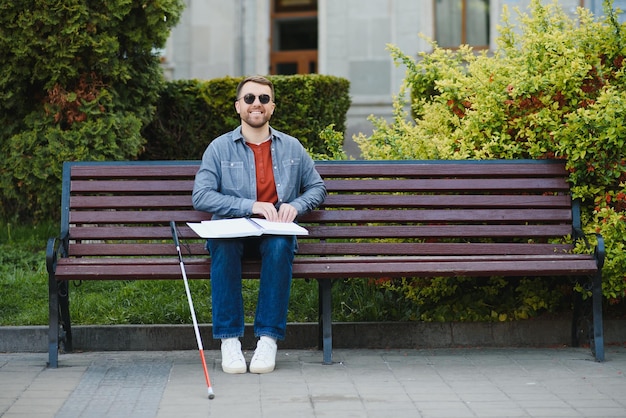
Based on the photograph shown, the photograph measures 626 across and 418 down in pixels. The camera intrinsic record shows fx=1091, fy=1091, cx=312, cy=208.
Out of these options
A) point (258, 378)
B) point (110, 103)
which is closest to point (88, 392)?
point (258, 378)

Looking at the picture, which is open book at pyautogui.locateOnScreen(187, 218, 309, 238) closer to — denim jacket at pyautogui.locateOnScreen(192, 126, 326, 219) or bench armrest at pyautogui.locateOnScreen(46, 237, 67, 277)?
denim jacket at pyautogui.locateOnScreen(192, 126, 326, 219)

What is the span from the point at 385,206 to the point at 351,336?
82 centimetres

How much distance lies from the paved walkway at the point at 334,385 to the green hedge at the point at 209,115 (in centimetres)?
465

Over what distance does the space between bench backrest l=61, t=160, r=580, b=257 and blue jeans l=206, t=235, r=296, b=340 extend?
0.57 m

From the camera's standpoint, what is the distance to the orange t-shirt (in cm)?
629

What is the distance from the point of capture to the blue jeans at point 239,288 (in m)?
5.92

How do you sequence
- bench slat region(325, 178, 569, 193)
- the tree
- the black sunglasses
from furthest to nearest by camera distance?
the tree → bench slat region(325, 178, 569, 193) → the black sunglasses

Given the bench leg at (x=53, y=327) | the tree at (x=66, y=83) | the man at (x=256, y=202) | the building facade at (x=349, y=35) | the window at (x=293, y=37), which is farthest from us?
the window at (x=293, y=37)

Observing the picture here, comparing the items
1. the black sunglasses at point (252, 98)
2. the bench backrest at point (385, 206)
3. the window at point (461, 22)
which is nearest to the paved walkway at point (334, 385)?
the bench backrest at point (385, 206)

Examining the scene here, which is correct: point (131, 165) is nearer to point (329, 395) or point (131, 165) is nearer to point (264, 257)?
point (264, 257)

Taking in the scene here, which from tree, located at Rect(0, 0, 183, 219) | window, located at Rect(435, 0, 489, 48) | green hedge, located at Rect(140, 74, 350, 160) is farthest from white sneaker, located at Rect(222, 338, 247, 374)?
window, located at Rect(435, 0, 489, 48)

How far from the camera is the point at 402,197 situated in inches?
265

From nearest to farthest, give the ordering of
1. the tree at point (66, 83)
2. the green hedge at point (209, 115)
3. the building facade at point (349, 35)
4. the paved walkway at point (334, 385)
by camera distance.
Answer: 1. the paved walkway at point (334, 385)
2. the tree at point (66, 83)
3. the green hedge at point (209, 115)
4. the building facade at point (349, 35)

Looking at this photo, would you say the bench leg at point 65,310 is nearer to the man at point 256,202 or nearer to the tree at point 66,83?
the man at point 256,202
